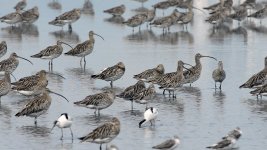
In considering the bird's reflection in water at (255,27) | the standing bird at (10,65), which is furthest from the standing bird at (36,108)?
the bird's reflection in water at (255,27)

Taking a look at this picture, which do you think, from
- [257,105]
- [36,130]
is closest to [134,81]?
[257,105]

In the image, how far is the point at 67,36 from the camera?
1324 inches

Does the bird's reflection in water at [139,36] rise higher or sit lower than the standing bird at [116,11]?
lower

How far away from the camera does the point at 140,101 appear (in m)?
20.2

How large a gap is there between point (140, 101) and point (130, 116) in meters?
0.59

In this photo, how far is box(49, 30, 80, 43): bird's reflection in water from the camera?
32469 mm

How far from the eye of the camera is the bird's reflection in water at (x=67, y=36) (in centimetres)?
3247

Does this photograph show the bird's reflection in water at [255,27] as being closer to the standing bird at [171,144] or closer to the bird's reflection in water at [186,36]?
the bird's reflection in water at [186,36]

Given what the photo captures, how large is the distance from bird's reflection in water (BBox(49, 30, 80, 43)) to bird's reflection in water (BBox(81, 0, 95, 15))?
204 inches

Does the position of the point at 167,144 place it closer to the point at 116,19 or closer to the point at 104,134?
the point at 104,134

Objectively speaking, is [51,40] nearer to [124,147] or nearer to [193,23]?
[193,23]

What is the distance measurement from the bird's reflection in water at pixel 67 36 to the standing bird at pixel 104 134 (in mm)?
15944

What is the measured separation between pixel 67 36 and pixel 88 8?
321 inches

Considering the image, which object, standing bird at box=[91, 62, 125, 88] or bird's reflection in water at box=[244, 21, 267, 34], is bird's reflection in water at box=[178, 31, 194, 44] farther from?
standing bird at box=[91, 62, 125, 88]
